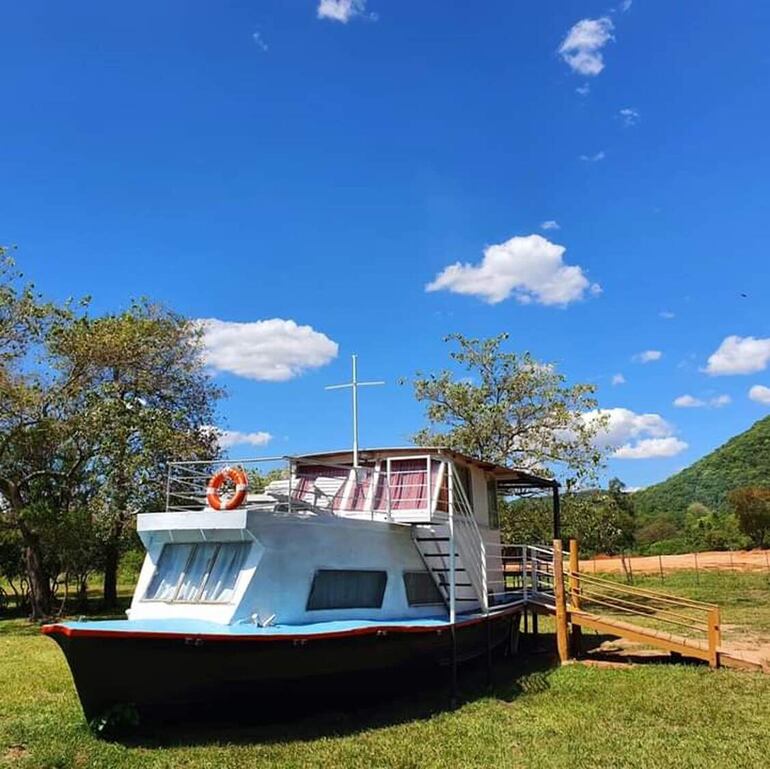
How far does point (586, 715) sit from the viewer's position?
10508 mm

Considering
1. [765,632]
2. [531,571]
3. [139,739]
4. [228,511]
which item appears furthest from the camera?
[765,632]

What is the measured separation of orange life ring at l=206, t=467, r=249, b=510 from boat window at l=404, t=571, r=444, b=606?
10.9 ft

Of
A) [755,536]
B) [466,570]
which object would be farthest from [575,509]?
[755,536]

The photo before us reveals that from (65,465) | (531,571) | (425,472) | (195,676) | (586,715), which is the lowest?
(586,715)

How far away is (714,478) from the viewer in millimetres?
80938

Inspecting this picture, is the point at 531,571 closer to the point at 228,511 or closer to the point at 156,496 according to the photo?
the point at 228,511

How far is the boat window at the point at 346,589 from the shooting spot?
36.3ft

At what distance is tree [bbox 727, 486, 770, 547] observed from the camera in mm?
50625

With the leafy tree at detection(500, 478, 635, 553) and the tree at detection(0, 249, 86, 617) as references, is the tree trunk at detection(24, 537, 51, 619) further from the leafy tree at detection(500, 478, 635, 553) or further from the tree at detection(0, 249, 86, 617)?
the leafy tree at detection(500, 478, 635, 553)

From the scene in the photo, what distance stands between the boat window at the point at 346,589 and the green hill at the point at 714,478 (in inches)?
2513

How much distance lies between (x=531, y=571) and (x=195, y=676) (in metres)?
9.94

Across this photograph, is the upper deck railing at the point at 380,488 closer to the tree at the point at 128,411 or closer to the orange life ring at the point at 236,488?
the orange life ring at the point at 236,488

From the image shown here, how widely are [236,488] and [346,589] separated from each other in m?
2.31

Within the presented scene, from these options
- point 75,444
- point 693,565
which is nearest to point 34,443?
point 75,444
